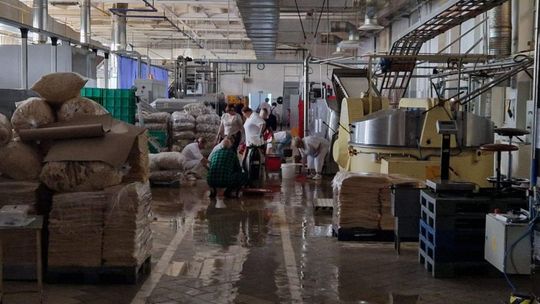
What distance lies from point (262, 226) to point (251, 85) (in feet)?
80.7

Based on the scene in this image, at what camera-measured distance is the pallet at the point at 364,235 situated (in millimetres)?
7402

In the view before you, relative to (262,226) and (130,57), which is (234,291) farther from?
(130,57)

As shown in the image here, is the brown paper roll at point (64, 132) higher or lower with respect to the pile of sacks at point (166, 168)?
higher

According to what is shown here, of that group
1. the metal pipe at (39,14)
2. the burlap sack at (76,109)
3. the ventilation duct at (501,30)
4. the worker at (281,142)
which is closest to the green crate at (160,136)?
the worker at (281,142)

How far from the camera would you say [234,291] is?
5.45 m

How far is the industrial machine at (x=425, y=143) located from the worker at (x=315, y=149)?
501 centimetres

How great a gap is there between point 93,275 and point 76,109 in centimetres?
160

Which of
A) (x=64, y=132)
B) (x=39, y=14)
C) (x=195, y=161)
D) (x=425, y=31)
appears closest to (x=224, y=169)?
(x=195, y=161)

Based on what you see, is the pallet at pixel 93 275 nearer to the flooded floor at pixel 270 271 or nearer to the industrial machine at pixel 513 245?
the flooded floor at pixel 270 271

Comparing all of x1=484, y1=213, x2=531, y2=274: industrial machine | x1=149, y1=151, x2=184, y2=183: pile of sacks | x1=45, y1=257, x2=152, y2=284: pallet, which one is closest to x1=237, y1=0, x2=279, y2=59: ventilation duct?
x1=149, y1=151, x2=184, y2=183: pile of sacks

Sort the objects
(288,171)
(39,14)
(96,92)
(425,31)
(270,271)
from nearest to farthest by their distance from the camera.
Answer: (270,271) → (425,31) → (96,92) → (288,171) → (39,14)

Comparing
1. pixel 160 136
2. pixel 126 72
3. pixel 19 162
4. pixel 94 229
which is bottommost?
pixel 94 229

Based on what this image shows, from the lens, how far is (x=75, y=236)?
219 inches

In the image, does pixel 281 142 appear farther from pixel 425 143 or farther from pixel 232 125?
pixel 425 143
